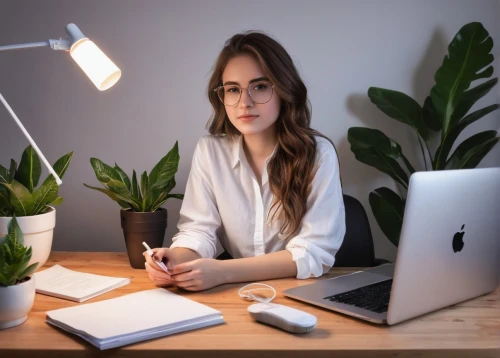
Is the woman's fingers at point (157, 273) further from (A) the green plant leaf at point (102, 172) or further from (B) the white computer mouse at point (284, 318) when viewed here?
(A) the green plant leaf at point (102, 172)

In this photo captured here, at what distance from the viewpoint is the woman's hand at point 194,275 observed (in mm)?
1498

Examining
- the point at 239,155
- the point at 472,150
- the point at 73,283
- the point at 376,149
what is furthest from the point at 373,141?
the point at 73,283

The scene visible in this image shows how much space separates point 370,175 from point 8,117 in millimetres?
1706

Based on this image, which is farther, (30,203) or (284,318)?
(30,203)

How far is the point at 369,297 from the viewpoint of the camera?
140 centimetres

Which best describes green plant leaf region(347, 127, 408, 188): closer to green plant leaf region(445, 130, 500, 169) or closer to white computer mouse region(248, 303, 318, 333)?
green plant leaf region(445, 130, 500, 169)

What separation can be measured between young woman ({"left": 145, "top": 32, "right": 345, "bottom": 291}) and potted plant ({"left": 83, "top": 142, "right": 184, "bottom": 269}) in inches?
3.8

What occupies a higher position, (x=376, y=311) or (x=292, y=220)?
(x=292, y=220)

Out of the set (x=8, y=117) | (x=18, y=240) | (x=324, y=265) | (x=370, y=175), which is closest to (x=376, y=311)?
(x=324, y=265)

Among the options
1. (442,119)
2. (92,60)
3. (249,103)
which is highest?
(92,60)

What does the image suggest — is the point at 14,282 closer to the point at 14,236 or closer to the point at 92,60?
the point at 14,236

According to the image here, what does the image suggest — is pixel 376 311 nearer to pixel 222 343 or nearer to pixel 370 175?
pixel 222 343

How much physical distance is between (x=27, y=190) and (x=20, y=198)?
0.03 m

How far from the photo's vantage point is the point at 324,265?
1.76m
